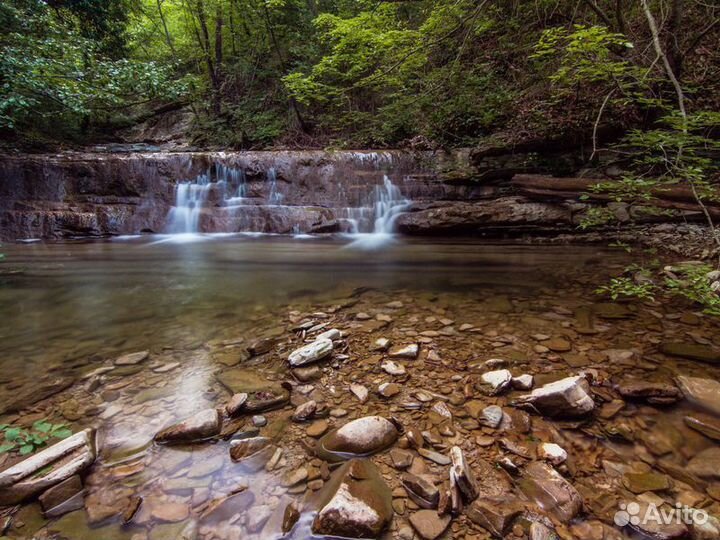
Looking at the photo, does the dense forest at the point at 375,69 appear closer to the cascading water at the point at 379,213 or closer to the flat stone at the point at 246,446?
the cascading water at the point at 379,213

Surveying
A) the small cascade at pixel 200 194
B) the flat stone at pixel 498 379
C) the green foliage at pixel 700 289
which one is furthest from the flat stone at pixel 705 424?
the small cascade at pixel 200 194

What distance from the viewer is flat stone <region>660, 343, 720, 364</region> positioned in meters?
2.28

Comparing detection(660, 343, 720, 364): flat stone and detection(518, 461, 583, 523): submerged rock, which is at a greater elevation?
detection(660, 343, 720, 364): flat stone

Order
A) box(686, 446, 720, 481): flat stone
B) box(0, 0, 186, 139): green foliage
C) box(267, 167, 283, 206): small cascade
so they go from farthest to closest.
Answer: box(267, 167, 283, 206): small cascade, box(0, 0, 186, 139): green foliage, box(686, 446, 720, 481): flat stone

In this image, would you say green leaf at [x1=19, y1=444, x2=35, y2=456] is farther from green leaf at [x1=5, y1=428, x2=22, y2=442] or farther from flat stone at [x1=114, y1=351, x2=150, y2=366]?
flat stone at [x1=114, y1=351, x2=150, y2=366]

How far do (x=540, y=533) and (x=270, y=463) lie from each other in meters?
1.14

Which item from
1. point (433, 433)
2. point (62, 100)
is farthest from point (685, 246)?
point (62, 100)

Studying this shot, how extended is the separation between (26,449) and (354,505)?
1696 millimetres

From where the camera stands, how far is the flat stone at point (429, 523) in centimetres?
125

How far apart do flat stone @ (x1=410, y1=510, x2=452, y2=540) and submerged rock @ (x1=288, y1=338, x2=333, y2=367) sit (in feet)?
4.03

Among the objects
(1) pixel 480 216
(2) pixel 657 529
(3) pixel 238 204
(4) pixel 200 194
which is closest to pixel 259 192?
(3) pixel 238 204

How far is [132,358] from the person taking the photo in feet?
8.50

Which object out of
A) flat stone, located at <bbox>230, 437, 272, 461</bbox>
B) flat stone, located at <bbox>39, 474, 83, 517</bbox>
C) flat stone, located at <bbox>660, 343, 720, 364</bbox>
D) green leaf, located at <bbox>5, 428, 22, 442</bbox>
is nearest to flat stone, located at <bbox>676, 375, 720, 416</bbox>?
flat stone, located at <bbox>660, 343, 720, 364</bbox>

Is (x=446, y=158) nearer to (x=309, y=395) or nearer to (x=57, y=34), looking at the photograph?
(x=309, y=395)
